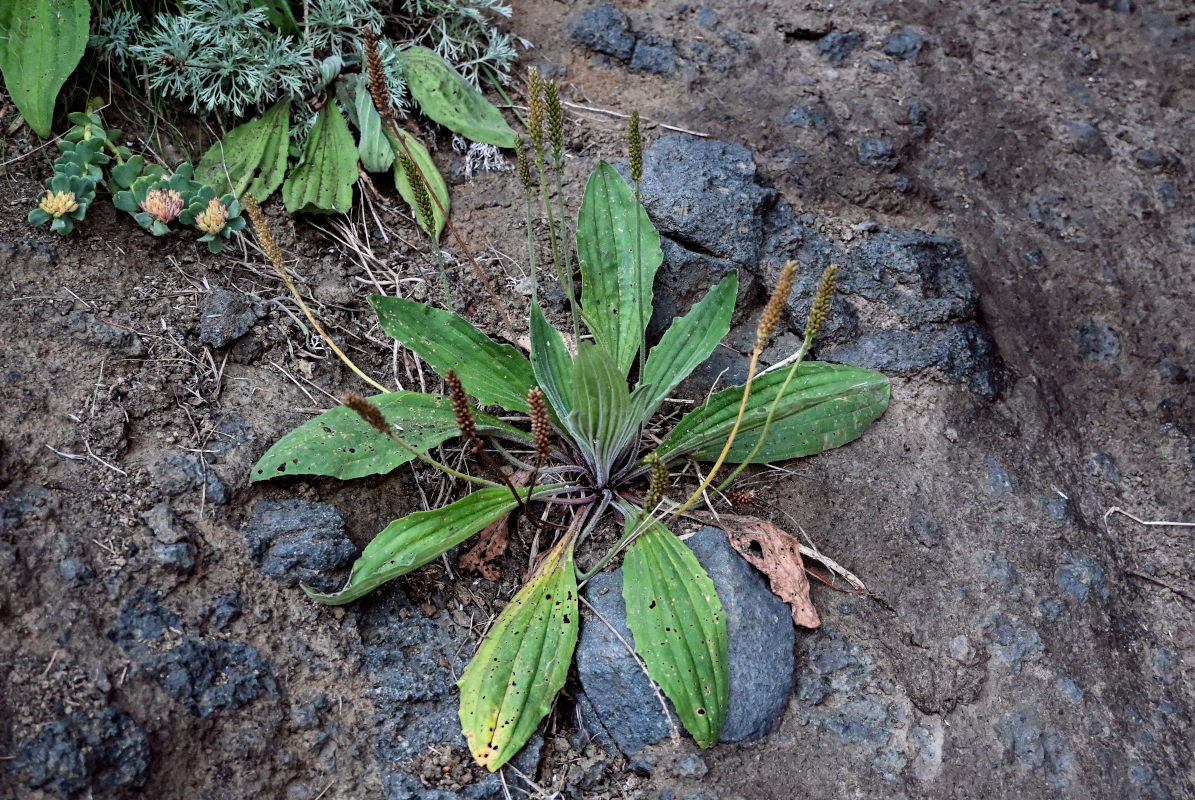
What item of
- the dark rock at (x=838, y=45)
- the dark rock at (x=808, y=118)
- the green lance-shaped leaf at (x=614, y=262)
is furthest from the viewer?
the dark rock at (x=838, y=45)

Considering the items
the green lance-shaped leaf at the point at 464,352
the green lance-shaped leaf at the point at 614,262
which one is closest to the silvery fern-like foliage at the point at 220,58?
the green lance-shaped leaf at the point at 464,352

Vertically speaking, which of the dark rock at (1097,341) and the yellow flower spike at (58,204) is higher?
the dark rock at (1097,341)

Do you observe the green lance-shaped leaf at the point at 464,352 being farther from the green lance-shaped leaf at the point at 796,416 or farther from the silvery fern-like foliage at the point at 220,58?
the silvery fern-like foliage at the point at 220,58

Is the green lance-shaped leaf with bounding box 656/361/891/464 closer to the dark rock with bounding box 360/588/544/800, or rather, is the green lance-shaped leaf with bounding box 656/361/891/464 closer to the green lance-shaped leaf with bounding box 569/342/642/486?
the green lance-shaped leaf with bounding box 569/342/642/486

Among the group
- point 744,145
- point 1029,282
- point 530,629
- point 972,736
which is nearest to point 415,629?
point 530,629

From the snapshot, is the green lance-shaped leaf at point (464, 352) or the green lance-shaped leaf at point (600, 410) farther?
the green lance-shaped leaf at point (464, 352)

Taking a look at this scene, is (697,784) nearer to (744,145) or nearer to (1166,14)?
(744,145)
